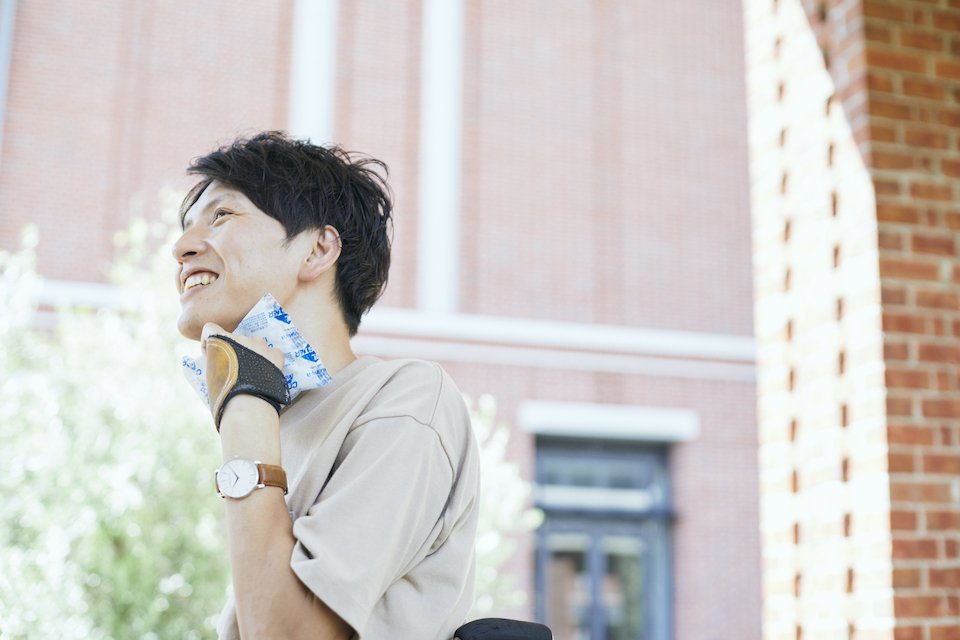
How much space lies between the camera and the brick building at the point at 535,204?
402 inches

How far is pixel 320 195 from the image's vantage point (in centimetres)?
160

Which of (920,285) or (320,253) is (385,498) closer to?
(320,253)

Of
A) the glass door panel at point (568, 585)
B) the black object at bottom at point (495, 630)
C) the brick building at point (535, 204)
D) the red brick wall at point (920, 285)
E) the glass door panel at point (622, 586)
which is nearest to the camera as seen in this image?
the black object at bottom at point (495, 630)

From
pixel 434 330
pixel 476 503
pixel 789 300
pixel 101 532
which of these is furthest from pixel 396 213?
pixel 476 503

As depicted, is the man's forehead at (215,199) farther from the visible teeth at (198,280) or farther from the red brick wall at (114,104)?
the red brick wall at (114,104)

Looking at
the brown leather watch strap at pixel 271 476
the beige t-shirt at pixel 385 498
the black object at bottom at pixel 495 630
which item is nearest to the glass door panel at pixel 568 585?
the beige t-shirt at pixel 385 498

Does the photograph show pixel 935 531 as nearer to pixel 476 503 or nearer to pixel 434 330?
pixel 476 503

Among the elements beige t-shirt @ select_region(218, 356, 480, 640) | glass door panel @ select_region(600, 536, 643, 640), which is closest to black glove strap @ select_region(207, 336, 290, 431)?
beige t-shirt @ select_region(218, 356, 480, 640)

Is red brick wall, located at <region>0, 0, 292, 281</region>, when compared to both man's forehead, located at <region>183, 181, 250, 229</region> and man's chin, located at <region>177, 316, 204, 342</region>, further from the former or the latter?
man's chin, located at <region>177, 316, 204, 342</region>

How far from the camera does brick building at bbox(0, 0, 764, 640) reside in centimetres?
1022

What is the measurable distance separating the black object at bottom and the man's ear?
62cm

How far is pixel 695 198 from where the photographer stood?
38.4 feet

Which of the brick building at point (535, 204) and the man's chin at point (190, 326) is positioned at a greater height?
the brick building at point (535, 204)

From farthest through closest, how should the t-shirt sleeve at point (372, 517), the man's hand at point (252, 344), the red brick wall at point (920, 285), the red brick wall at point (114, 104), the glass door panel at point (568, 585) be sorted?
the glass door panel at point (568, 585)
the red brick wall at point (114, 104)
the red brick wall at point (920, 285)
the man's hand at point (252, 344)
the t-shirt sleeve at point (372, 517)
